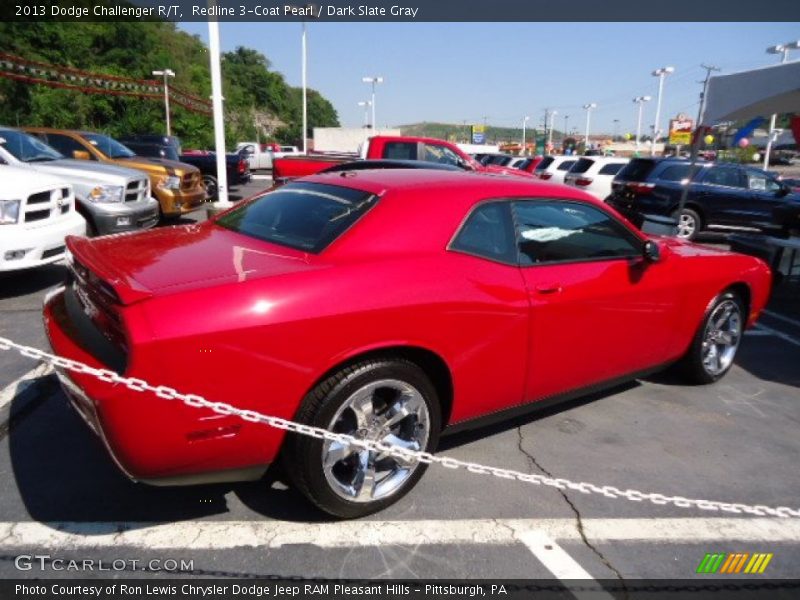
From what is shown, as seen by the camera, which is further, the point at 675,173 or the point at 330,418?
the point at 675,173

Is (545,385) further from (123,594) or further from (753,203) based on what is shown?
(753,203)

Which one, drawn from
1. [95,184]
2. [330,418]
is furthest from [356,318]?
[95,184]

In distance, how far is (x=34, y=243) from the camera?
19.0 feet

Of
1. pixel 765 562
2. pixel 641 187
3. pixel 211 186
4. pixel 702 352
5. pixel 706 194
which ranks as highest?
pixel 641 187

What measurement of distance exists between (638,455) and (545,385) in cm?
74

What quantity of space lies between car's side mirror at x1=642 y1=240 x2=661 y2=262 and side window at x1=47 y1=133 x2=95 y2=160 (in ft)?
32.3

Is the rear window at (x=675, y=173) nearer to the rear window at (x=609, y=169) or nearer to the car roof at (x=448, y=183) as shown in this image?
the rear window at (x=609, y=169)

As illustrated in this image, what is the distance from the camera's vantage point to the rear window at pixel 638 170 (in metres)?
12.0

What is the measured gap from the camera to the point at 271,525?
268cm

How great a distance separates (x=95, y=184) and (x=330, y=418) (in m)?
6.77

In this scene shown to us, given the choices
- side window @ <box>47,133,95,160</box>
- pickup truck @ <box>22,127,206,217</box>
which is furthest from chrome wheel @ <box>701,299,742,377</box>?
side window @ <box>47,133,95,160</box>

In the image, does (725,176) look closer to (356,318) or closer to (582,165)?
(582,165)

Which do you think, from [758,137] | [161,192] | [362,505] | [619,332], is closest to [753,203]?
[619,332]
